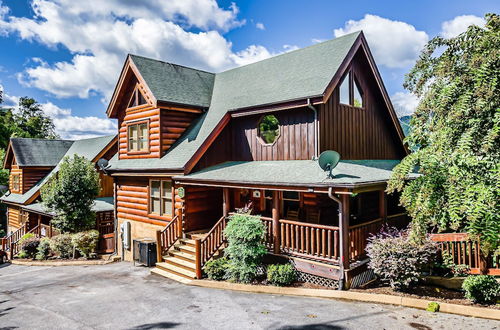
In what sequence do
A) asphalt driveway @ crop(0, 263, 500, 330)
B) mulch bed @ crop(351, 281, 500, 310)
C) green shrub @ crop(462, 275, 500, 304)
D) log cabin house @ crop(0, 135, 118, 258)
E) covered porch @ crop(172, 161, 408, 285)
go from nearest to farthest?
1. asphalt driveway @ crop(0, 263, 500, 330)
2. green shrub @ crop(462, 275, 500, 304)
3. mulch bed @ crop(351, 281, 500, 310)
4. covered porch @ crop(172, 161, 408, 285)
5. log cabin house @ crop(0, 135, 118, 258)

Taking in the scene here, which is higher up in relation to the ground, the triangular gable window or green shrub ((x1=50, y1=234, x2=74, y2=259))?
the triangular gable window

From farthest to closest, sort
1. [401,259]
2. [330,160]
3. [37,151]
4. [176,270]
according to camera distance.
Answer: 1. [37,151]
2. [176,270]
3. [330,160]
4. [401,259]

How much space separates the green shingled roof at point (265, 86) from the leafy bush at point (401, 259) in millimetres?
5554

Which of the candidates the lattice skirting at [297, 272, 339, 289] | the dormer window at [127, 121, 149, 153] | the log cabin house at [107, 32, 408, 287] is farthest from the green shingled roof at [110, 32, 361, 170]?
the lattice skirting at [297, 272, 339, 289]

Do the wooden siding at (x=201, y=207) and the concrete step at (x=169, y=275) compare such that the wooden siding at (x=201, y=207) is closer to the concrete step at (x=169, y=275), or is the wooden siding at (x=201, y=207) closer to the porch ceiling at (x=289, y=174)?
the porch ceiling at (x=289, y=174)

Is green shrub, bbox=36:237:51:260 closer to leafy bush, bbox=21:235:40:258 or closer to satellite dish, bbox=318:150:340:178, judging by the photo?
leafy bush, bbox=21:235:40:258

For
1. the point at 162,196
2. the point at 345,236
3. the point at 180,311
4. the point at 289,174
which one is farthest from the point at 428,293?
the point at 162,196

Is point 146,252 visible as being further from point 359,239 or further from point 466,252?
point 466,252

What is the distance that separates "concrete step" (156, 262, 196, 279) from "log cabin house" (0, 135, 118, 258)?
403 inches

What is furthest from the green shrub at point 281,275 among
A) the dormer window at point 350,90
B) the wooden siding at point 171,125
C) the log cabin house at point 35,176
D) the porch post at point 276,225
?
the log cabin house at point 35,176

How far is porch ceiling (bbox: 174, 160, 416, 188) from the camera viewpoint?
955 cm

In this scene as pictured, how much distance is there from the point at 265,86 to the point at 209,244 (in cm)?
741

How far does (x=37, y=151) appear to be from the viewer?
2759 centimetres

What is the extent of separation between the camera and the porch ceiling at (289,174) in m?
9.55
